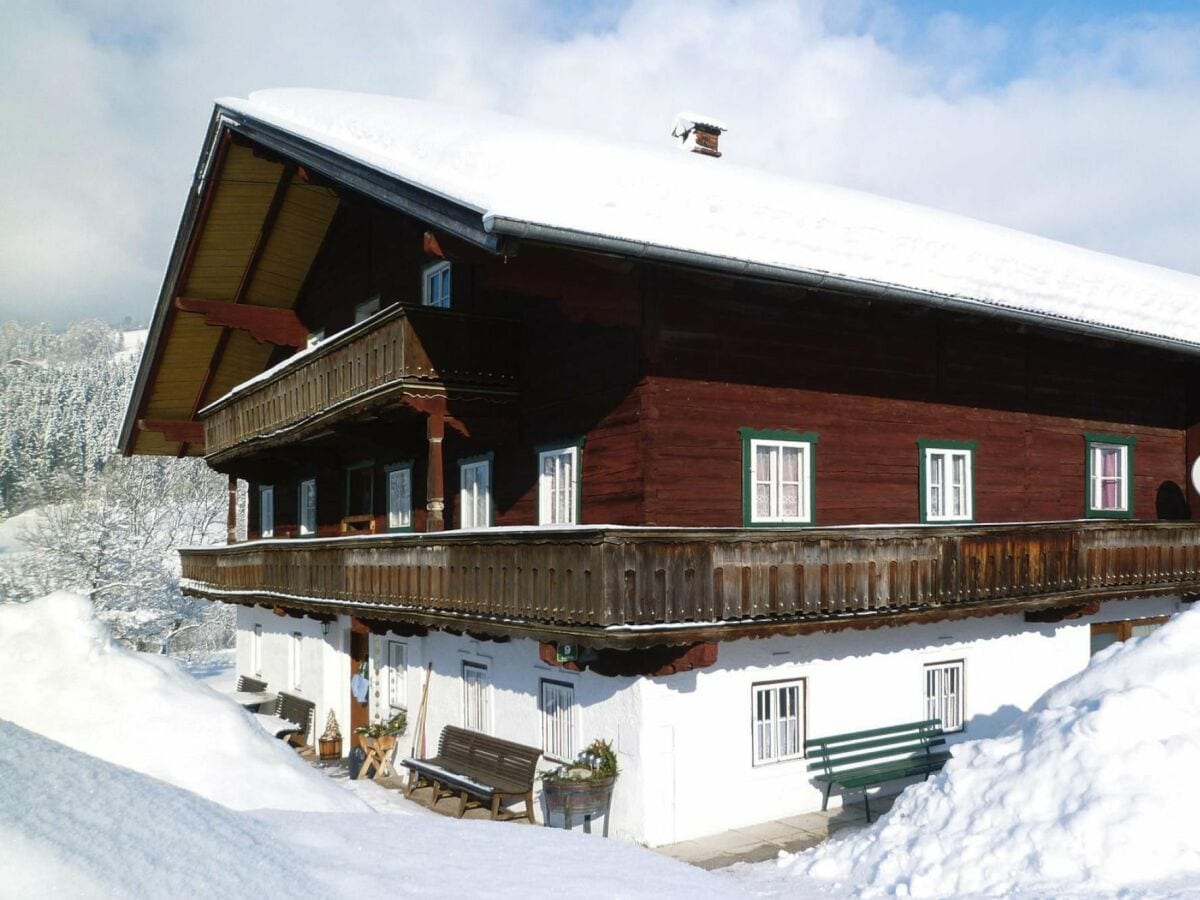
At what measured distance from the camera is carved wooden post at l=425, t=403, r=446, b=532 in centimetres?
1501

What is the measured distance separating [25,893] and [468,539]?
11727mm

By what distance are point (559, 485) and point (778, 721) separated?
471cm

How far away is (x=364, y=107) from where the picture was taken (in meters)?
A: 18.6

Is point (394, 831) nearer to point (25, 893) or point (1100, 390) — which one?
point (25, 893)

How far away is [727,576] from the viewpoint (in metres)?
12.1

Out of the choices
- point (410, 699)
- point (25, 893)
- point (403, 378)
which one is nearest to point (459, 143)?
point (403, 378)

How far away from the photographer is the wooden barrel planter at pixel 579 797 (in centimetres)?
1227

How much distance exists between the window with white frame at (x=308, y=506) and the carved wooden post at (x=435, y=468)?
1076 cm

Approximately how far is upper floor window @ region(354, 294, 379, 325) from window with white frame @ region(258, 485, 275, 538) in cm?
881

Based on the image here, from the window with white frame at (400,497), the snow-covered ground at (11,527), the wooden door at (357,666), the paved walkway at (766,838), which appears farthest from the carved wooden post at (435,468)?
the snow-covered ground at (11,527)

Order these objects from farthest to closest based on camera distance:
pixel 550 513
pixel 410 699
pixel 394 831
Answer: pixel 410 699 → pixel 550 513 → pixel 394 831

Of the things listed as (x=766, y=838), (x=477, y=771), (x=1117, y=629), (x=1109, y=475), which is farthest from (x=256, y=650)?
(x=1109, y=475)

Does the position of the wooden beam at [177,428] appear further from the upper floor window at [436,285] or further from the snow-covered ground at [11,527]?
the snow-covered ground at [11,527]

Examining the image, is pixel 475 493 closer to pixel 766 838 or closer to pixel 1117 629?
pixel 766 838
